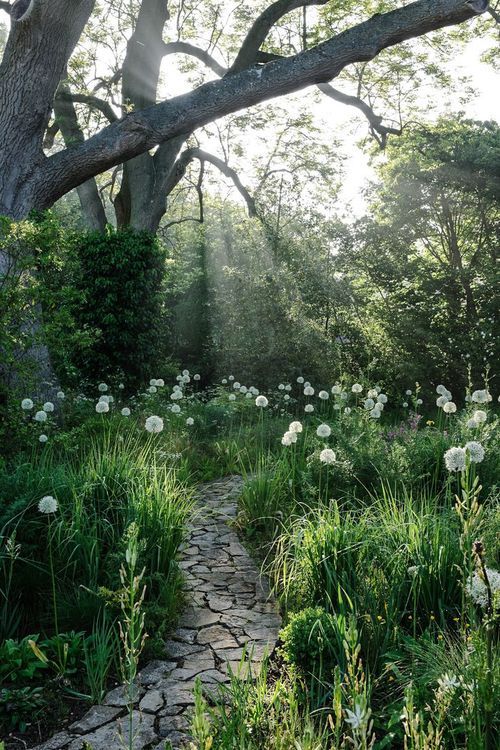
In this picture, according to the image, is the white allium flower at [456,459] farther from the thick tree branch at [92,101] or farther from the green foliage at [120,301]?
the thick tree branch at [92,101]

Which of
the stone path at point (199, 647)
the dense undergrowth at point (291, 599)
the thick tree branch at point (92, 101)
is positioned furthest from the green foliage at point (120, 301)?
the stone path at point (199, 647)

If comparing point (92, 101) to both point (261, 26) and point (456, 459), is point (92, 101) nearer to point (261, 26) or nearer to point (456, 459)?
point (261, 26)

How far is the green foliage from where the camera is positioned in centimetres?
1209

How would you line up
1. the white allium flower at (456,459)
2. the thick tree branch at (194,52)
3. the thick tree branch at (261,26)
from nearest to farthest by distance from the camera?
the white allium flower at (456,459) → the thick tree branch at (261,26) → the thick tree branch at (194,52)

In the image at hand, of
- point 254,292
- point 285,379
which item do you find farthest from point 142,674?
point 254,292

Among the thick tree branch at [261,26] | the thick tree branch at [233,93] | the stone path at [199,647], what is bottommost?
the stone path at [199,647]

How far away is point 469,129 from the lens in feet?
47.2

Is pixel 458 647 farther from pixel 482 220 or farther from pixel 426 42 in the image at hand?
pixel 426 42

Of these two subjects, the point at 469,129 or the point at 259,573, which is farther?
the point at 469,129

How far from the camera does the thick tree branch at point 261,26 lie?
42.5 ft

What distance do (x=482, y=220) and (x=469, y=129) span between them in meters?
2.16

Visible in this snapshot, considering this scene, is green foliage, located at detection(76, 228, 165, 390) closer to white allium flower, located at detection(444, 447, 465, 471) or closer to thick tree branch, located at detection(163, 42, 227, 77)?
thick tree branch, located at detection(163, 42, 227, 77)

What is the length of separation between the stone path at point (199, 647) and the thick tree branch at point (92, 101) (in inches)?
445

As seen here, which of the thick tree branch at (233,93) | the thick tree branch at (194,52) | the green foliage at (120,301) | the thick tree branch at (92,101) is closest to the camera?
the thick tree branch at (233,93)
